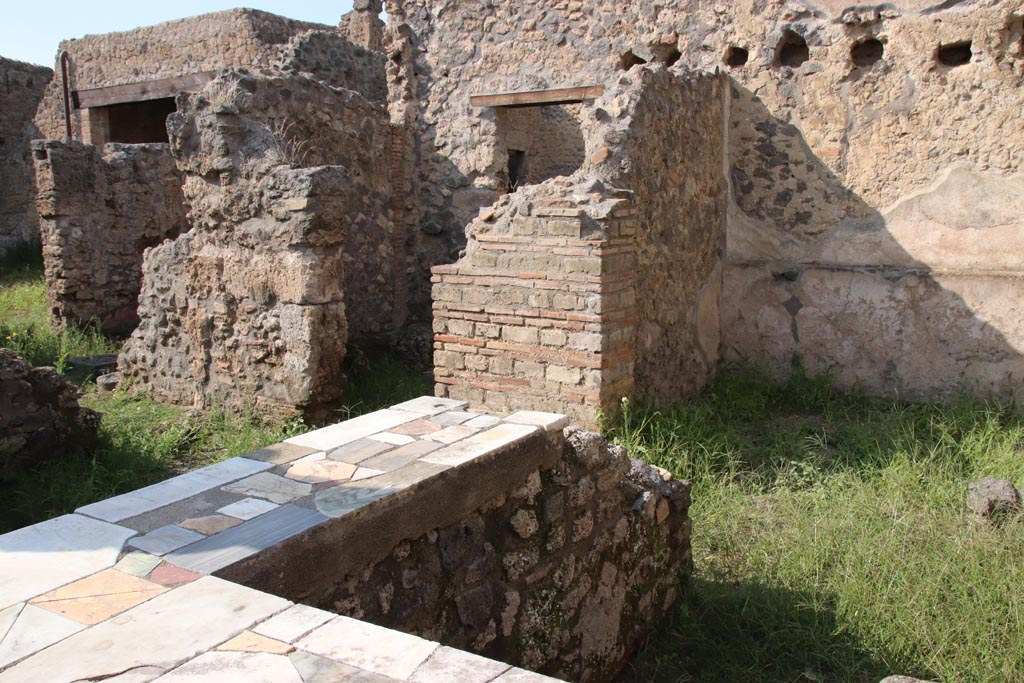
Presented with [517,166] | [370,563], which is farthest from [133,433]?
[517,166]

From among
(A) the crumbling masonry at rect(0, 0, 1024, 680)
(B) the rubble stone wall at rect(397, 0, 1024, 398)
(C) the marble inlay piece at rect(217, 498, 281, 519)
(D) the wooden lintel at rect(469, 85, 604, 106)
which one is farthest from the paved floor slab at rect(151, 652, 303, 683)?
(D) the wooden lintel at rect(469, 85, 604, 106)

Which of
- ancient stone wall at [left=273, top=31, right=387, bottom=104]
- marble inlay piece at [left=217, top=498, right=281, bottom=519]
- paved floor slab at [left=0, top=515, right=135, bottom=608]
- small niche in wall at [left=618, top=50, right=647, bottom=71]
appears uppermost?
ancient stone wall at [left=273, top=31, right=387, bottom=104]

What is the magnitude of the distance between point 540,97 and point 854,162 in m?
2.46

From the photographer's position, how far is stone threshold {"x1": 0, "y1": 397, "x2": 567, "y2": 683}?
66.4 inches

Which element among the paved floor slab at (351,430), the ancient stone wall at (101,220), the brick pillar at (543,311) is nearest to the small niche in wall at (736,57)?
the brick pillar at (543,311)

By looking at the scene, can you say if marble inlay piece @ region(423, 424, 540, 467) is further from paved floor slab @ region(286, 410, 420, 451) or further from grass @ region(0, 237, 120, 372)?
grass @ region(0, 237, 120, 372)

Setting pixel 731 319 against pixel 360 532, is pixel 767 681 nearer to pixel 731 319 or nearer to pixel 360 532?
pixel 360 532

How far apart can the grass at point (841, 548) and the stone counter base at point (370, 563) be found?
1.12 ft

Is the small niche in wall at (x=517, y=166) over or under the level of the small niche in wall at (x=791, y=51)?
under

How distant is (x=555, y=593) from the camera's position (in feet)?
10.0

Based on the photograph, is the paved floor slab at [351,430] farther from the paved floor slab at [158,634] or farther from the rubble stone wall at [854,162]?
the rubble stone wall at [854,162]

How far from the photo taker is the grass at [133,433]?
181 inches

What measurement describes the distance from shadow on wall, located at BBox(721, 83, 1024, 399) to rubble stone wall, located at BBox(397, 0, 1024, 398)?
1cm

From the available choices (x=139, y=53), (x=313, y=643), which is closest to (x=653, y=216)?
(x=313, y=643)
